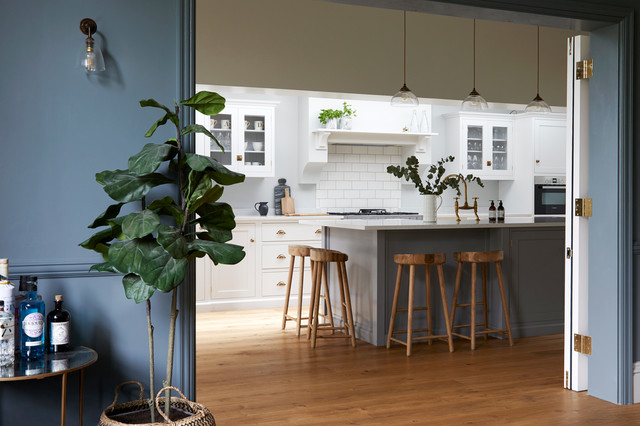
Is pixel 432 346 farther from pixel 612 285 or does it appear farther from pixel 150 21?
pixel 150 21

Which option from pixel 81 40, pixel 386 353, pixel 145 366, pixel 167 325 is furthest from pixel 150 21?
pixel 386 353

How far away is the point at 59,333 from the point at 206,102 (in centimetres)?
101

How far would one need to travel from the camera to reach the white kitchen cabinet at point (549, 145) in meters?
9.04

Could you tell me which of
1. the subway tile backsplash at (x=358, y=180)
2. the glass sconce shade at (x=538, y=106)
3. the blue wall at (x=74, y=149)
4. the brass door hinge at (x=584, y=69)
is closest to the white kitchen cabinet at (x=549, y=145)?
the subway tile backsplash at (x=358, y=180)

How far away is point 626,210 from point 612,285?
43cm

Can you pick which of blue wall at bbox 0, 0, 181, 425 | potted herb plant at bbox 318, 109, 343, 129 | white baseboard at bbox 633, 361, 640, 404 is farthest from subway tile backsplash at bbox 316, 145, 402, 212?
blue wall at bbox 0, 0, 181, 425

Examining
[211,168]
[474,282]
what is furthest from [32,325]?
[474,282]

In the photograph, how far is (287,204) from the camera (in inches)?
314

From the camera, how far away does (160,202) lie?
238 centimetres

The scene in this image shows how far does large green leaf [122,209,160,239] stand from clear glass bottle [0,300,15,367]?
0.52 metres

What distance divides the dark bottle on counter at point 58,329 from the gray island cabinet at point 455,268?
119 inches

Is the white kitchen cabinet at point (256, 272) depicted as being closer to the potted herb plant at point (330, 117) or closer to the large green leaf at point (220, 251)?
the potted herb plant at point (330, 117)

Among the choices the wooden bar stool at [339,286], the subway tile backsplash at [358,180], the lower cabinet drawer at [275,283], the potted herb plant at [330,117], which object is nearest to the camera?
the wooden bar stool at [339,286]

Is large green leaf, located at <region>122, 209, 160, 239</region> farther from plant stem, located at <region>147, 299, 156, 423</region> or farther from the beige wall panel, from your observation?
the beige wall panel
